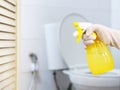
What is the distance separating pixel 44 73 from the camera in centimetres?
192

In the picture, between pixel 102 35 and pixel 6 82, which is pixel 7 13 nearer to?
pixel 6 82

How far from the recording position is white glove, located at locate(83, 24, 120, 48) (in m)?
1.05

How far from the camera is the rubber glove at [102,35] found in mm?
1048

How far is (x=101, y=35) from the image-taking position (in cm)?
110

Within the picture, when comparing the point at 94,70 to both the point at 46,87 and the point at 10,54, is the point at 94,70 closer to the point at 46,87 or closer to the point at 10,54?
the point at 10,54

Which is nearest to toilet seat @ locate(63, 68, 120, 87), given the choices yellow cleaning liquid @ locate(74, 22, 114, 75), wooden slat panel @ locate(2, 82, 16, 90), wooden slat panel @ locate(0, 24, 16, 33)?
yellow cleaning liquid @ locate(74, 22, 114, 75)

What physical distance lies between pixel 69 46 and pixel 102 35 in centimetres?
70

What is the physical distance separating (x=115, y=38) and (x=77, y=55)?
0.72 meters

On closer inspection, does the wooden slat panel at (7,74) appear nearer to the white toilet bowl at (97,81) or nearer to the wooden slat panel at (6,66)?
the wooden slat panel at (6,66)

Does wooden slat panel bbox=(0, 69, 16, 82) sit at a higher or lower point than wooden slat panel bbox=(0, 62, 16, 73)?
lower

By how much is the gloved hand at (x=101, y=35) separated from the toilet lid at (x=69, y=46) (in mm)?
647

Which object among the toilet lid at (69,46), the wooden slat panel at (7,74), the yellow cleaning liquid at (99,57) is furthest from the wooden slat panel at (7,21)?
the toilet lid at (69,46)

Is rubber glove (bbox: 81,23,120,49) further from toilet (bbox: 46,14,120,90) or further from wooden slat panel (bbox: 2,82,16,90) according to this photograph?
wooden slat panel (bbox: 2,82,16,90)

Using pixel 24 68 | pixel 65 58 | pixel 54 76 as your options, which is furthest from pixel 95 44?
pixel 24 68
